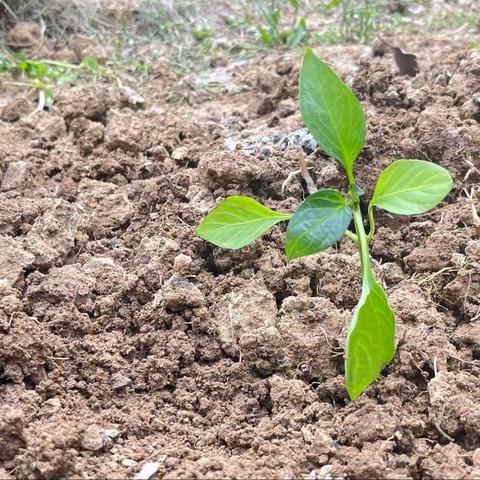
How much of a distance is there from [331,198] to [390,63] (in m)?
1.01

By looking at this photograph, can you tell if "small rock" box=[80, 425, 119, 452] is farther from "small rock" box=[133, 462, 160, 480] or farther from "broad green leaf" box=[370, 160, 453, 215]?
"broad green leaf" box=[370, 160, 453, 215]

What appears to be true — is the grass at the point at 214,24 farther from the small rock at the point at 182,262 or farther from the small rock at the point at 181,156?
the small rock at the point at 182,262

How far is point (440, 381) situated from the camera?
1.20m

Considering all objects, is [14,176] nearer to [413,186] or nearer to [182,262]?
[182,262]

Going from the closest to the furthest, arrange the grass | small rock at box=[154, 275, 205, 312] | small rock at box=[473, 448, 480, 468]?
small rock at box=[473, 448, 480, 468], small rock at box=[154, 275, 205, 312], the grass

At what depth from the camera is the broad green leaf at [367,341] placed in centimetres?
110

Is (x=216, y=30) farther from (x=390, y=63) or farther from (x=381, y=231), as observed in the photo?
(x=381, y=231)

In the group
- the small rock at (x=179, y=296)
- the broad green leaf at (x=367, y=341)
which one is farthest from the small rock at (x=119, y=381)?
the broad green leaf at (x=367, y=341)

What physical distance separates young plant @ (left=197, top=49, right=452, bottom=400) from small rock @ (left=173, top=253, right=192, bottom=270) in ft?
0.54

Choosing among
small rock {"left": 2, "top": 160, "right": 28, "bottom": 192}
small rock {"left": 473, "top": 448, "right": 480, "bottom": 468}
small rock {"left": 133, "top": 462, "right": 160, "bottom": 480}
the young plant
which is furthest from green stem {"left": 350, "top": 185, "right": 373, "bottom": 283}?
small rock {"left": 2, "top": 160, "right": 28, "bottom": 192}

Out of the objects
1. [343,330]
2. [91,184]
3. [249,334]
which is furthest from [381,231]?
[91,184]

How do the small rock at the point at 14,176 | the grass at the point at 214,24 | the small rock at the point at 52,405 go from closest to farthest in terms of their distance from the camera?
the small rock at the point at 52,405 < the small rock at the point at 14,176 < the grass at the point at 214,24

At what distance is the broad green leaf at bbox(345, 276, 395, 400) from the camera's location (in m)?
1.10

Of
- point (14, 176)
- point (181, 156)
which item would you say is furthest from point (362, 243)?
point (14, 176)
